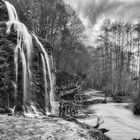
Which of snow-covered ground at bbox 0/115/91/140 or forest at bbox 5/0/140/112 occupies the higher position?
forest at bbox 5/0/140/112

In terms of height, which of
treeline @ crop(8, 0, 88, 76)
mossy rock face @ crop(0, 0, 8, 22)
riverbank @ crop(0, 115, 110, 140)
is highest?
treeline @ crop(8, 0, 88, 76)

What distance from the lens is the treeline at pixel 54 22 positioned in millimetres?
28406

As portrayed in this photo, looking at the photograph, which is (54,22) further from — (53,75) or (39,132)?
(39,132)

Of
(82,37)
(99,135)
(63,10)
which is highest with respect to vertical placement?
(63,10)

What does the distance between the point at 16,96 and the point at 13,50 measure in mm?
3186

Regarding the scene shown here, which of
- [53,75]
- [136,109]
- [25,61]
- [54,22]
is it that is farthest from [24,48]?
[54,22]

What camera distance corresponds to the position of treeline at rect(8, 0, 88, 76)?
1118 inches

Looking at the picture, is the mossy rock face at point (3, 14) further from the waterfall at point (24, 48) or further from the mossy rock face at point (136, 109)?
the mossy rock face at point (136, 109)

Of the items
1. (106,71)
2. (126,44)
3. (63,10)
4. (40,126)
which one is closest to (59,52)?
(63,10)

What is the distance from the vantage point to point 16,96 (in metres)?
11.8

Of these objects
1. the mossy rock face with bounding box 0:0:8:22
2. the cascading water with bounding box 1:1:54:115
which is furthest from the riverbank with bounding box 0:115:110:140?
the mossy rock face with bounding box 0:0:8:22

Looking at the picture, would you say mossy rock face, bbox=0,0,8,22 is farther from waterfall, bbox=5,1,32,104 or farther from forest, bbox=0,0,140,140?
waterfall, bbox=5,1,32,104

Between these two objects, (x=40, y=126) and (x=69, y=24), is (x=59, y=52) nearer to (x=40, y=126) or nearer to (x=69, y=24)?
(x=69, y=24)

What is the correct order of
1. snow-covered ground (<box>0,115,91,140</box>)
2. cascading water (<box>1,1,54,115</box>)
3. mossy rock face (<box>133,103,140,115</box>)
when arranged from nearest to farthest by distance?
1. snow-covered ground (<box>0,115,91,140</box>)
2. cascading water (<box>1,1,54,115</box>)
3. mossy rock face (<box>133,103,140,115</box>)
